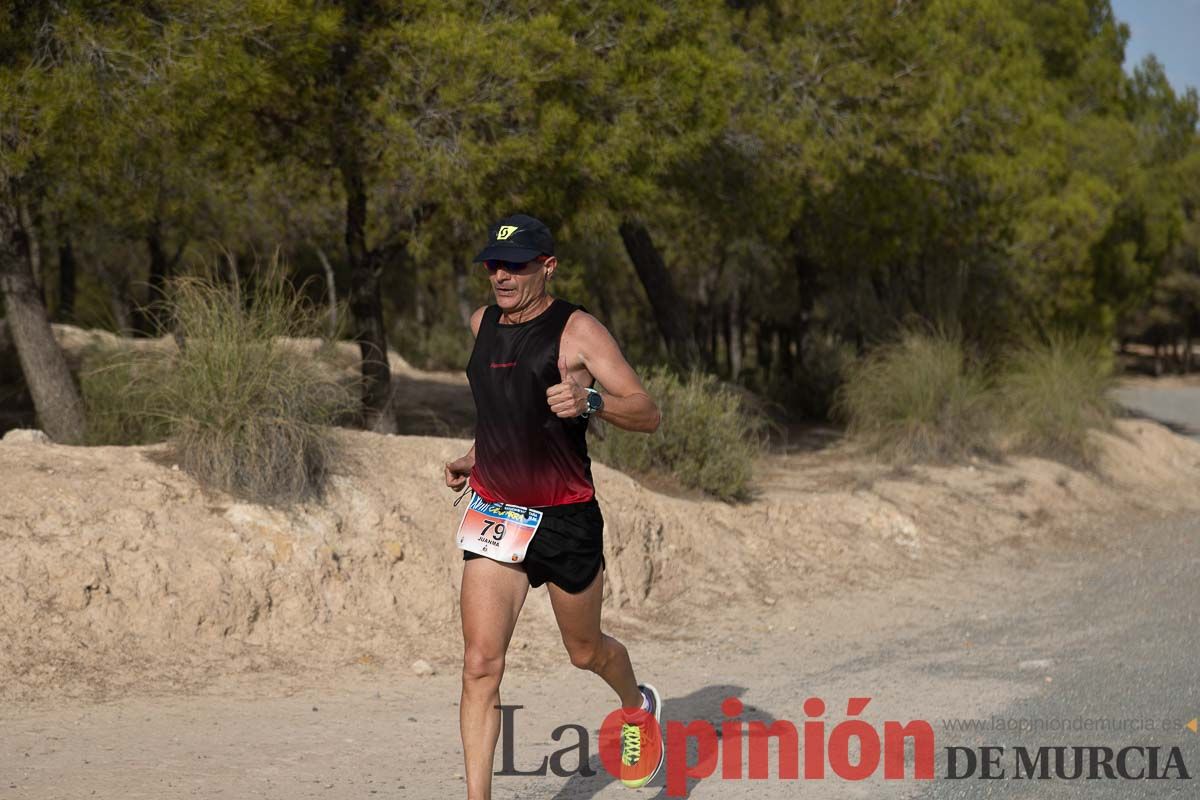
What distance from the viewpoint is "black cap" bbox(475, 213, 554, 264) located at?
15.0 feet

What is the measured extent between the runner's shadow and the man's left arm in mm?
1601

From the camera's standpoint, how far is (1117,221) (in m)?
23.4

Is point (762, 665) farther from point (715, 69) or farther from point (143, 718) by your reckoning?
point (715, 69)

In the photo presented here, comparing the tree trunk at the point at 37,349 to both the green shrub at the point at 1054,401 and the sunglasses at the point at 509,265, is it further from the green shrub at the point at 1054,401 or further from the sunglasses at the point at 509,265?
the green shrub at the point at 1054,401

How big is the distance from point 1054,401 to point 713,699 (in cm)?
1034

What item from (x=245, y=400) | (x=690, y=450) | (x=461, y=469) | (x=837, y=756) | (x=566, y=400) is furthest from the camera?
(x=690, y=450)

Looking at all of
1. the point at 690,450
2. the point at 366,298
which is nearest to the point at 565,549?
the point at 690,450

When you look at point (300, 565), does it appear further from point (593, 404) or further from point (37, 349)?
point (593, 404)

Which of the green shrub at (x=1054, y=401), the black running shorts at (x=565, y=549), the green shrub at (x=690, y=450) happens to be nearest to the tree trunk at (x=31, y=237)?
Result: the green shrub at (x=690, y=450)

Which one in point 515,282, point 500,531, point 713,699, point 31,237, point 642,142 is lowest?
point 713,699

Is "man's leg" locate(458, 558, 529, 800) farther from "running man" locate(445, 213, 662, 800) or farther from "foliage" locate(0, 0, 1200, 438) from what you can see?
A: "foliage" locate(0, 0, 1200, 438)

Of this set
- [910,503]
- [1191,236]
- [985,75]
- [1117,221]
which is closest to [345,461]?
[910,503]

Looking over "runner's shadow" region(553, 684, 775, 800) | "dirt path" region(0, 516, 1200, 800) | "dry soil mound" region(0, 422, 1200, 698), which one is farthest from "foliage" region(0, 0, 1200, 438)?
"runner's shadow" region(553, 684, 775, 800)

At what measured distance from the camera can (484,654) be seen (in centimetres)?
452
